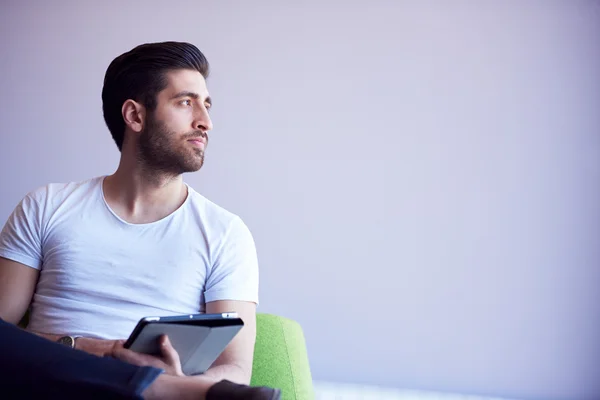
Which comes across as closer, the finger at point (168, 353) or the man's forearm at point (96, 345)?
the finger at point (168, 353)

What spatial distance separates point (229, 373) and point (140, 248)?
1.41ft

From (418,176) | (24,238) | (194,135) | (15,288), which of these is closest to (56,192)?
(24,238)

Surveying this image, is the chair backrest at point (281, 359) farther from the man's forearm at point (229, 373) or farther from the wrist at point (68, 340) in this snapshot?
the wrist at point (68, 340)

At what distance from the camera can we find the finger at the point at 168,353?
4.71ft

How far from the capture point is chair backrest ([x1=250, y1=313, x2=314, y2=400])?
1876 millimetres

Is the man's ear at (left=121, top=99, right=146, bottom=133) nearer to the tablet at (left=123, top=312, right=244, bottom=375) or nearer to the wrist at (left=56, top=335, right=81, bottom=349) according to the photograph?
the wrist at (left=56, top=335, right=81, bottom=349)

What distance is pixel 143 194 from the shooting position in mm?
1941

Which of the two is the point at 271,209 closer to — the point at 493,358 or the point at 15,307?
the point at 493,358

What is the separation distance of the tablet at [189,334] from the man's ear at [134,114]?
2.51 ft

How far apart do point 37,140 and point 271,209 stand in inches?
45.1

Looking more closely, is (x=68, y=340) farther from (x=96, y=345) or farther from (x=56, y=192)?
(x=56, y=192)

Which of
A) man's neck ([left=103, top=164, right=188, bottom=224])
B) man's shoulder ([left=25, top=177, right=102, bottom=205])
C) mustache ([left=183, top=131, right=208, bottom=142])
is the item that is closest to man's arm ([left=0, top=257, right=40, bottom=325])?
man's shoulder ([left=25, top=177, right=102, bottom=205])

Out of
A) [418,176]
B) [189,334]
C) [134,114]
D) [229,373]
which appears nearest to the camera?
[189,334]

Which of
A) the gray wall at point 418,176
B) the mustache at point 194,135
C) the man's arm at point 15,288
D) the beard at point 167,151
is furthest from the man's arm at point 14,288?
the gray wall at point 418,176
